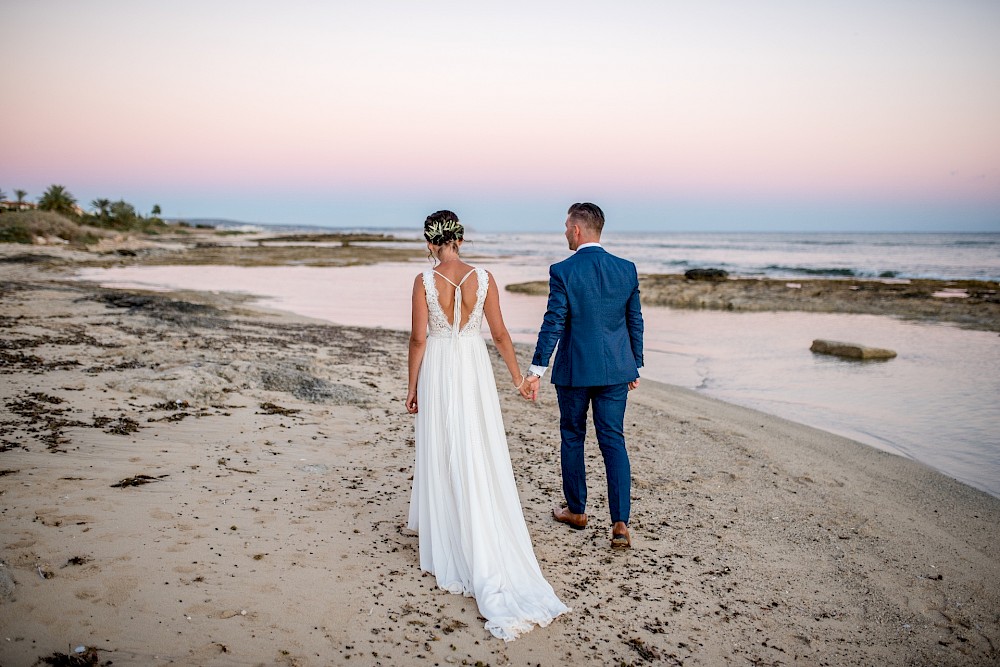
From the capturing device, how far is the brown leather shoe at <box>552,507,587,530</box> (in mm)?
4633

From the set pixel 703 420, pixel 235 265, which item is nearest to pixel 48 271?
pixel 235 265

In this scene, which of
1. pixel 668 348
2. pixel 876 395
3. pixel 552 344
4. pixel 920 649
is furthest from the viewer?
pixel 668 348

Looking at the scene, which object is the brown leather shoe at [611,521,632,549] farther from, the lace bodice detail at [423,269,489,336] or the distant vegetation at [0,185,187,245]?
the distant vegetation at [0,185,187,245]

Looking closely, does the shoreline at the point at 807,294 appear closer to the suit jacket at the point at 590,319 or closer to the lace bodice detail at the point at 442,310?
the suit jacket at the point at 590,319

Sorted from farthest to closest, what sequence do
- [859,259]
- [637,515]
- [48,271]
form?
[859,259] < [48,271] < [637,515]

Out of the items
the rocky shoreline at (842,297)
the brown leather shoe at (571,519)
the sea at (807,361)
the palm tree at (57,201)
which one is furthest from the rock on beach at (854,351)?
the palm tree at (57,201)

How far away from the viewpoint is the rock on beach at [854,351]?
12594 mm

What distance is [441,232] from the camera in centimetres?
383

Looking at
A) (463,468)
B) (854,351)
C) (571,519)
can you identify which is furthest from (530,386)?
(854,351)

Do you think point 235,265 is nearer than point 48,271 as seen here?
No

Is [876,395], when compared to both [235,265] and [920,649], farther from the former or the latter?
[235,265]

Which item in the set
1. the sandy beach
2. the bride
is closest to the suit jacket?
the bride

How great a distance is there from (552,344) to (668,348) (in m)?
10.3

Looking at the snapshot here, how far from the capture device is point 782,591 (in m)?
3.94
